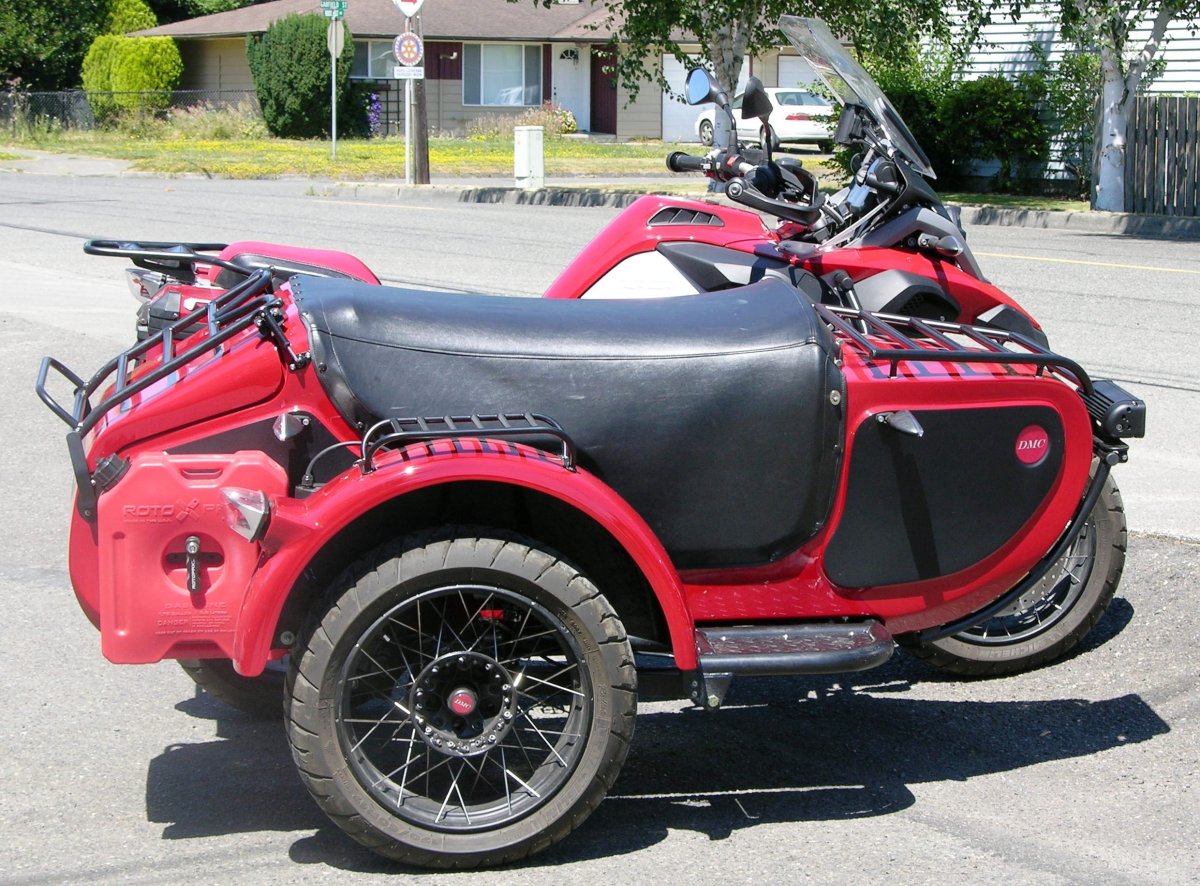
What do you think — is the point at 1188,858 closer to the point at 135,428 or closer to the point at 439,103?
the point at 135,428

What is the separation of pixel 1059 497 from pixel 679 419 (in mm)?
1068

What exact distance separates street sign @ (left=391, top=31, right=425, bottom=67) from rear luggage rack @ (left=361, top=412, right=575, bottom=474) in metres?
21.3

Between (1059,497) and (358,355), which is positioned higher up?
(358,355)

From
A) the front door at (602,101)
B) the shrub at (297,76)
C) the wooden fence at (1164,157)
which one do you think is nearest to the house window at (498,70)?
the front door at (602,101)

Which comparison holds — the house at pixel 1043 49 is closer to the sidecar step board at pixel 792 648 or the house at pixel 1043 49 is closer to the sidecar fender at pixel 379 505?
the sidecar step board at pixel 792 648

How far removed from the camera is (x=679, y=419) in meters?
3.68

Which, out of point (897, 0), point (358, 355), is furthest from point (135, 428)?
point (897, 0)

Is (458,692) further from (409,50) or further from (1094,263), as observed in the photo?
(409,50)

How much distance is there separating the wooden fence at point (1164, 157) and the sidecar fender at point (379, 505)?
18399 mm

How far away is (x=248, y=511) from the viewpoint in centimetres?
329

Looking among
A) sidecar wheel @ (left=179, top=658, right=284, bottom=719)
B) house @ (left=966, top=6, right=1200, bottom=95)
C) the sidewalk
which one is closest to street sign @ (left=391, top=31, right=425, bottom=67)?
the sidewalk

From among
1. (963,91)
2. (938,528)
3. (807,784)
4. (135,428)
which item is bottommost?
(807,784)

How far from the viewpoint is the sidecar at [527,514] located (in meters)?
3.40

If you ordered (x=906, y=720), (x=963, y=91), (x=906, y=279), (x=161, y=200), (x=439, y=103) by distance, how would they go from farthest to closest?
(x=439, y=103), (x=963, y=91), (x=161, y=200), (x=906, y=279), (x=906, y=720)
